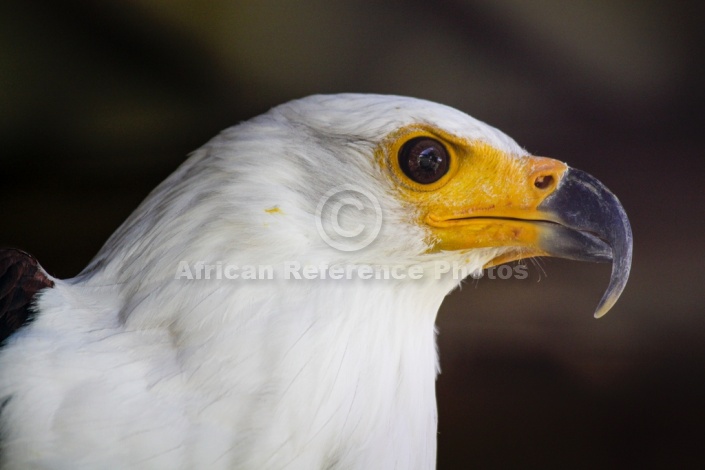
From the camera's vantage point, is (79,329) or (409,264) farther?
(409,264)

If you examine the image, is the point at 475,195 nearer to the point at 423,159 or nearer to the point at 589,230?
the point at 423,159

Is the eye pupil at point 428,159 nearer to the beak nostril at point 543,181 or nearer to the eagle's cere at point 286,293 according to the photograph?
the eagle's cere at point 286,293

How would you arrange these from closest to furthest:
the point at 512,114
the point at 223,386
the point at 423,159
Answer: the point at 223,386, the point at 423,159, the point at 512,114

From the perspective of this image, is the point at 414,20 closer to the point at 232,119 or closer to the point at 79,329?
the point at 232,119

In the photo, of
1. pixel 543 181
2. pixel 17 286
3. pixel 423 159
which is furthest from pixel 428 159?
pixel 17 286

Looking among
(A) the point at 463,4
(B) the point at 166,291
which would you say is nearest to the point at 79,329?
(B) the point at 166,291

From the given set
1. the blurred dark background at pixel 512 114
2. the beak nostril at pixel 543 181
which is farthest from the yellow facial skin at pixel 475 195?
the blurred dark background at pixel 512 114
